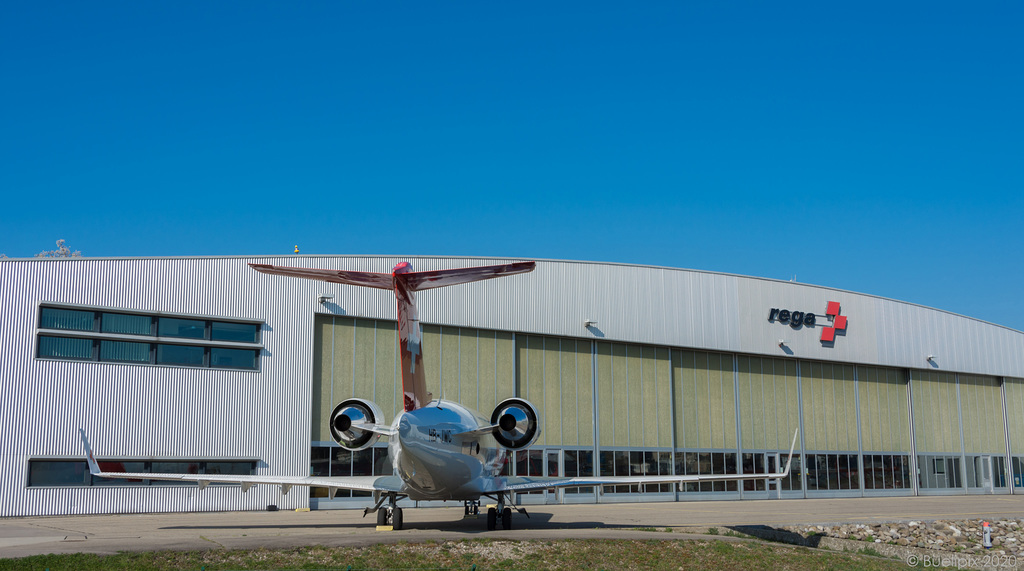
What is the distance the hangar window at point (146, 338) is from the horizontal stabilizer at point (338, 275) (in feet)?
44.8

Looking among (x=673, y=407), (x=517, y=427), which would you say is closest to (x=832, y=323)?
(x=673, y=407)

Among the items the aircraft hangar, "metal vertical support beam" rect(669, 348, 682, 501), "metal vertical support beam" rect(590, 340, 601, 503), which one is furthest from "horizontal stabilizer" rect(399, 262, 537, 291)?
"metal vertical support beam" rect(669, 348, 682, 501)

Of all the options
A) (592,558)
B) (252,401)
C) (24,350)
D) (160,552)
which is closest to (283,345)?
(252,401)

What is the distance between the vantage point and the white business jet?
19156 millimetres

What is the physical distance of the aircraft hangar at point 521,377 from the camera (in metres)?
28.1

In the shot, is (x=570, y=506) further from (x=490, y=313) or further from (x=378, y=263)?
(x=378, y=263)

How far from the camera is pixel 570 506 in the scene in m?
35.5

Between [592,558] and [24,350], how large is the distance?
21.8 metres

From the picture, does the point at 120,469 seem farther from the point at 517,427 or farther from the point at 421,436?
the point at 517,427

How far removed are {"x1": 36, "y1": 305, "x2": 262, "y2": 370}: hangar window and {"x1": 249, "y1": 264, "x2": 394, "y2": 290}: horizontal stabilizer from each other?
44.8 ft

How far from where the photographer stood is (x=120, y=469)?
28391 millimetres

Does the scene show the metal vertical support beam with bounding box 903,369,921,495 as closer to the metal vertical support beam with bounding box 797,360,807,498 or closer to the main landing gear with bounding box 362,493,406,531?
the metal vertical support beam with bounding box 797,360,807,498

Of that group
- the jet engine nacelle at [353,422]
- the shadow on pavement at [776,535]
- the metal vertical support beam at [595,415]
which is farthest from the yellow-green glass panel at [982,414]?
the jet engine nacelle at [353,422]

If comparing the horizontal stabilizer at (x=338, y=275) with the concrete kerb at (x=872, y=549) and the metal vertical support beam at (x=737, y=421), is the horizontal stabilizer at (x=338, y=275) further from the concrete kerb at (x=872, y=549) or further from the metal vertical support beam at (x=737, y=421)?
the metal vertical support beam at (x=737, y=421)
